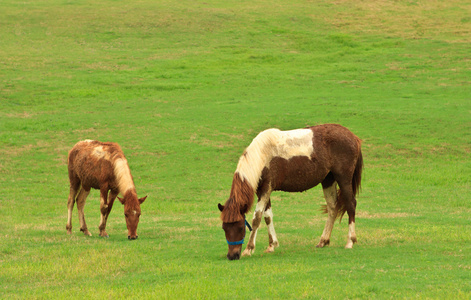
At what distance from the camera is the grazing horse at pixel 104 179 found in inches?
506

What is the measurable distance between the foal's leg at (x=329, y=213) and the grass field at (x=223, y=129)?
23cm

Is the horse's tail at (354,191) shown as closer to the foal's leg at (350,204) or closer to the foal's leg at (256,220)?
the foal's leg at (350,204)

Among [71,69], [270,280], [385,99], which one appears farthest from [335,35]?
[270,280]

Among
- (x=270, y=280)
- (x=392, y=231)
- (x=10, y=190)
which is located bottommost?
(x=10, y=190)

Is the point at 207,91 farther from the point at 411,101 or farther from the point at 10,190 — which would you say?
the point at 10,190

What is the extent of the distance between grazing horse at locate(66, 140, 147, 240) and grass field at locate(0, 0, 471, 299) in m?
0.70

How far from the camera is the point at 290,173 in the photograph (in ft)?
36.8

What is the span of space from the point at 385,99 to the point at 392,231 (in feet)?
71.4

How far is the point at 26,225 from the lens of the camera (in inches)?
618

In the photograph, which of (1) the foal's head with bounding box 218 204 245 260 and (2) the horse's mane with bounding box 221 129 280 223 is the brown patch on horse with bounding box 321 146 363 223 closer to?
(2) the horse's mane with bounding box 221 129 280 223

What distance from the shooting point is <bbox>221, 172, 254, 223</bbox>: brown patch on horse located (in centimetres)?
1033

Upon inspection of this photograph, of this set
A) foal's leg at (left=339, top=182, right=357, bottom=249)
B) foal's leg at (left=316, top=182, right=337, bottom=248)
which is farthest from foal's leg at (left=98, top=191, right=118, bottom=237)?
foal's leg at (left=339, top=182, right=357, bottom=249)

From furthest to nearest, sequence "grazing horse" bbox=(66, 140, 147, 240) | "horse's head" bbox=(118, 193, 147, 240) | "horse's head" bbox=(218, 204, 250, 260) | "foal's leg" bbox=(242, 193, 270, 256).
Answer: "grazing horse" bbox=(66, 140, 147, 240)
"horse's head" bbox=(118, 193, 147, 240)
"foal's leg" bbox=(242, 193, 270, 256)
"horse's head" bbox=(218, 204, 250, 260)

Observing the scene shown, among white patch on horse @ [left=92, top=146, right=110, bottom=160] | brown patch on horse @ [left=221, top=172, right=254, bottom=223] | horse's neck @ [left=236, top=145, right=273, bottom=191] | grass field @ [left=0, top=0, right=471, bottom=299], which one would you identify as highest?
horse's neck @ [left=236, top=145, right=273, bottom=191]
